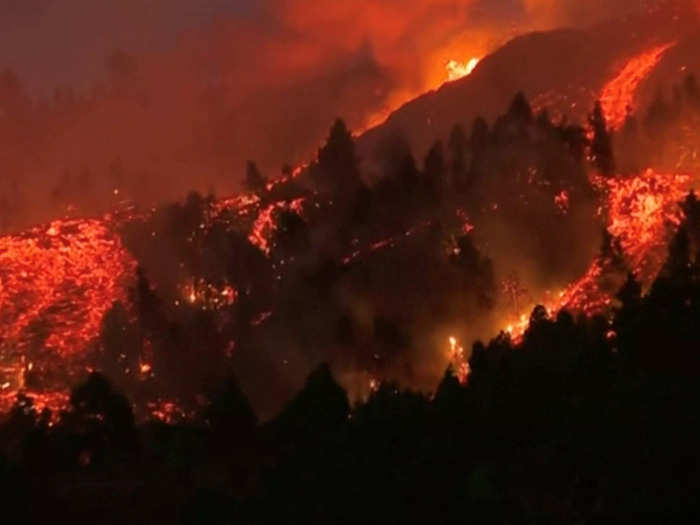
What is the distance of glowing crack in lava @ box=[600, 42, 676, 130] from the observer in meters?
92.4

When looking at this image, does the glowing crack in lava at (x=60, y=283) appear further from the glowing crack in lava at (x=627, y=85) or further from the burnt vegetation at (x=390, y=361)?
the glowing crack in lava at (x=627, y=85)

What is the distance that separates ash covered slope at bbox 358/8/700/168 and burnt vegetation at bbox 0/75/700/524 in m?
8.65

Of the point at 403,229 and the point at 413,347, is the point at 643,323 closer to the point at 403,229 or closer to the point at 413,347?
the point at 413,347

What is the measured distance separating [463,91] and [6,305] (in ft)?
156

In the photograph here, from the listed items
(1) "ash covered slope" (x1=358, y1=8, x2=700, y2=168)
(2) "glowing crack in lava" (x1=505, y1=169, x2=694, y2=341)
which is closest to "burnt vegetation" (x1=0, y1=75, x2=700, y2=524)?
(2) "glowing crack in lava" (x1=505, y1=169, x2=694, y2=341)

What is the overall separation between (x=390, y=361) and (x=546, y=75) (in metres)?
44.7

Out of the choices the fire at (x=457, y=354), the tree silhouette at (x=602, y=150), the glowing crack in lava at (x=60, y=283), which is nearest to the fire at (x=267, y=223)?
the glowing crack in lava at (x=60, y=283)

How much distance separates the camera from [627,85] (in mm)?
98125

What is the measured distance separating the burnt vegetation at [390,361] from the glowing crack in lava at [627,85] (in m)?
6.43

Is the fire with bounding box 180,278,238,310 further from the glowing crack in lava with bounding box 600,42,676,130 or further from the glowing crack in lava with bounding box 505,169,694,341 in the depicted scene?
the glowing crack in lava with bounding box 600,42,676,130

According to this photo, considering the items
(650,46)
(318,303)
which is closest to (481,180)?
(318,303)

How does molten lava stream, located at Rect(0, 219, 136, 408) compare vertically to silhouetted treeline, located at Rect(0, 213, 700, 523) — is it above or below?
above

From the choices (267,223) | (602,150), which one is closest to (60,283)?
(267,223)

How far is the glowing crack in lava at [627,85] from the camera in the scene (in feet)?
303
